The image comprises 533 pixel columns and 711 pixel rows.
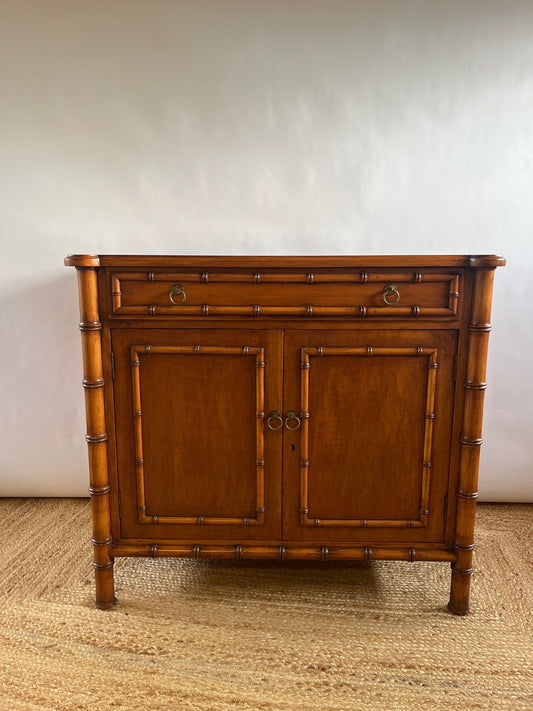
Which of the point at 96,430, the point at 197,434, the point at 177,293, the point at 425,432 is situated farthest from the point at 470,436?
the point at 96,430

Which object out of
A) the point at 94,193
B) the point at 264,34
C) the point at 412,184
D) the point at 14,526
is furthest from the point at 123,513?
the point at 264,34

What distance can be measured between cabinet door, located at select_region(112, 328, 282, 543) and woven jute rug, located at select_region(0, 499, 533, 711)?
0.21 metres

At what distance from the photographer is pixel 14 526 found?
177 cm

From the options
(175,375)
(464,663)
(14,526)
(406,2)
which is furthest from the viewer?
(14,526)

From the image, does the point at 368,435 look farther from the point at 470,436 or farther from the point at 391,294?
the point at 391,294

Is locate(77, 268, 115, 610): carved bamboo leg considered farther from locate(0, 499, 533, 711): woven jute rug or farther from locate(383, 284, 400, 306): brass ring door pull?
locate(383, 284, 400, 306): brass ring door pull

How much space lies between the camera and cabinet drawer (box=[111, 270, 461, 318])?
3.99ft

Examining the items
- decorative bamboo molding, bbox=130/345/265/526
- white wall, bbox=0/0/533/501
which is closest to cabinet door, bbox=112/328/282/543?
decorative bamboo molding, bbox=130/345/265/526

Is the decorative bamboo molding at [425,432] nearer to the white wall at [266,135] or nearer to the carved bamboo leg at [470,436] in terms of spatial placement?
the carved bamboo leg at [470,436]

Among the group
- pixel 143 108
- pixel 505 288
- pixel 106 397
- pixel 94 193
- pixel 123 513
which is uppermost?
pixel 143 108

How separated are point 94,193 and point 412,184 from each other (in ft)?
3.71

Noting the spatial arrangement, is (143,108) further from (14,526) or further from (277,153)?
(14,526)

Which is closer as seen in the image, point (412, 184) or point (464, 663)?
point (464, 663)

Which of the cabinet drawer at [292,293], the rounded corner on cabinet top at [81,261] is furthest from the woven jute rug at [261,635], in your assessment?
the rounded corner on cabinet top at [81,261]
